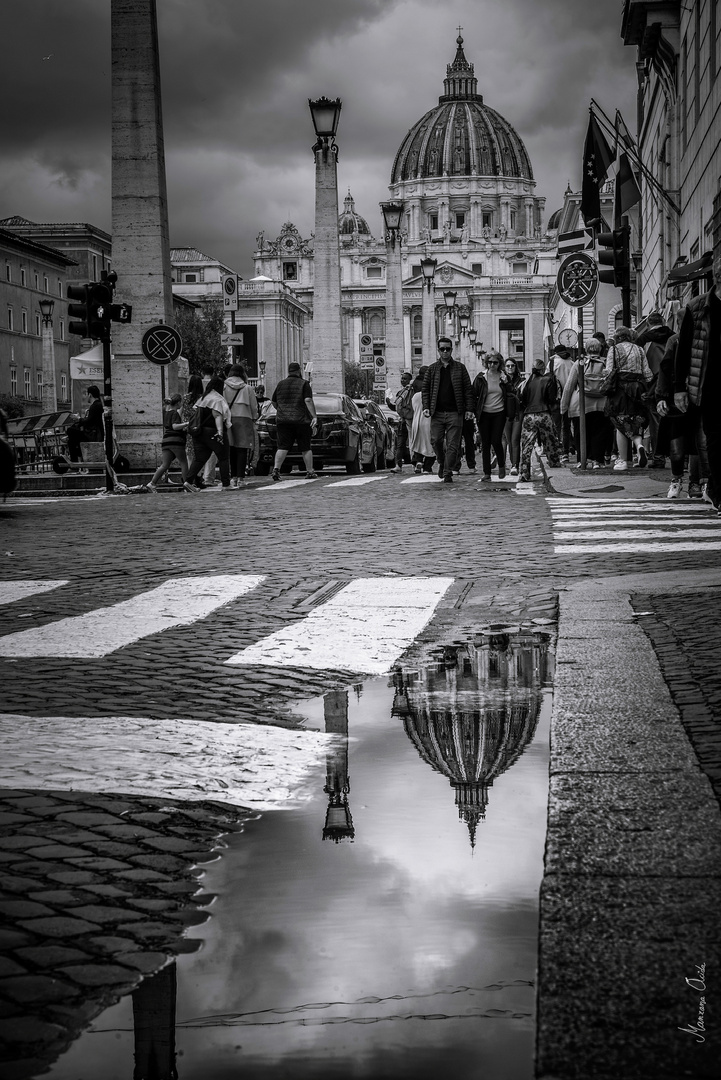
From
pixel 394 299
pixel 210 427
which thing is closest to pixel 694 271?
pixel 210 427

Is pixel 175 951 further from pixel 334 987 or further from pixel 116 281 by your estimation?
pixel 116 281

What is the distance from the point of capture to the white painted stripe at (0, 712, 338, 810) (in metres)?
3.89

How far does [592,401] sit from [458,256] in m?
163

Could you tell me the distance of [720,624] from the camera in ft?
19.8

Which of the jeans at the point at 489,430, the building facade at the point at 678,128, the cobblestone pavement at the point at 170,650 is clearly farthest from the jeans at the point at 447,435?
the building facade at the point at 678,128

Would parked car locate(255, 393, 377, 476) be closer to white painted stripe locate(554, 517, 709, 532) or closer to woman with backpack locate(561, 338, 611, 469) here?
woman with backpack locate(561, 338, 611, 469)

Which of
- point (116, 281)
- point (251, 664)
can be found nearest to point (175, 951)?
point (251, 664)

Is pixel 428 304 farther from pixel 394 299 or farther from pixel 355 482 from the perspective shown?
pixel 355 482

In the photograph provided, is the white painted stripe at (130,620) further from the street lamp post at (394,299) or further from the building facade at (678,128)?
the street lamp post at (394,299)

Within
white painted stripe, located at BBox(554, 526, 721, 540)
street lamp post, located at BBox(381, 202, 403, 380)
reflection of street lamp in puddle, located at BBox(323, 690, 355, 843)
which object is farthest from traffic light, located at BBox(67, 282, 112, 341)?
street lamp post, located at BBox(381, 202, 403, 380)

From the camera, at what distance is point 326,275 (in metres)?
31.4

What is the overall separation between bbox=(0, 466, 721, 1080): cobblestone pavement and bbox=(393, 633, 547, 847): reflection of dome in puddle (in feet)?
1.14

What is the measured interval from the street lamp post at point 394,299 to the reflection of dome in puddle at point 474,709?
3947 cm

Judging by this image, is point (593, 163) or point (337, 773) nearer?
point (337, 773)
